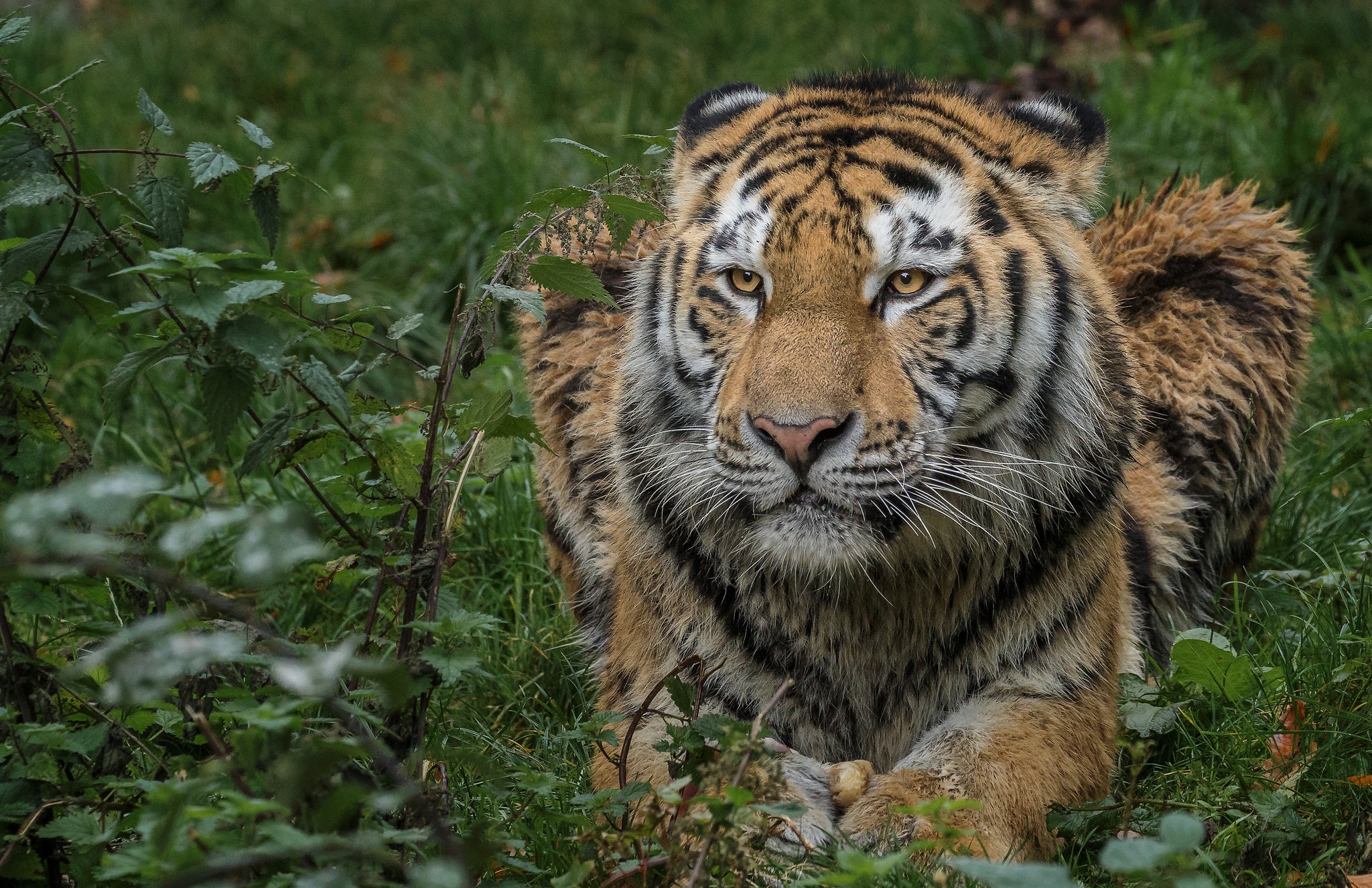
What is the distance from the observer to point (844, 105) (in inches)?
126

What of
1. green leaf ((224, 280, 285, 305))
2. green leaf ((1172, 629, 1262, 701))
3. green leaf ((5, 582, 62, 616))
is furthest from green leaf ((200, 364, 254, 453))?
green leaf ((1172, 629, 1262, 701))

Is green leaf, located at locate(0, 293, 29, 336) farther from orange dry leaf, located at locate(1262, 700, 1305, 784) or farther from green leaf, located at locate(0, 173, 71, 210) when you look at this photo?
orange dry leaf, located at locate(1262, 700, 1305, 784)

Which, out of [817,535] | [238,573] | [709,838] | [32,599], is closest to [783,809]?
[709,838]

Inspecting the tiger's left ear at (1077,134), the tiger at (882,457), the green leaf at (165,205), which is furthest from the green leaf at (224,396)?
the tiger's left ear at (1077,134)

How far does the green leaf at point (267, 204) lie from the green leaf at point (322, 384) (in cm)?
30

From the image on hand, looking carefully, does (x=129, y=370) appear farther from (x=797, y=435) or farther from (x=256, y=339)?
(x=797, y=435)

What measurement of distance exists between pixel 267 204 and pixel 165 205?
0.60 ft

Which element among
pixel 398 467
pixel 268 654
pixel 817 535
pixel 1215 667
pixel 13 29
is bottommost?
pixel 1215 667

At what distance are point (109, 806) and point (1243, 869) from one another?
2056 millimetres

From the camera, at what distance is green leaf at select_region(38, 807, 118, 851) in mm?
2121

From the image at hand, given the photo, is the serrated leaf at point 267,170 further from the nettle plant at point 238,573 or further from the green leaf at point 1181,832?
the green leaf at point 1181,832

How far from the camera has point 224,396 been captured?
218cm

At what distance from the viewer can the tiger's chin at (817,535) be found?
2633 millimetres

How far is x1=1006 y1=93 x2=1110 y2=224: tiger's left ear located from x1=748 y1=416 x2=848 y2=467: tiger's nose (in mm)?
994
